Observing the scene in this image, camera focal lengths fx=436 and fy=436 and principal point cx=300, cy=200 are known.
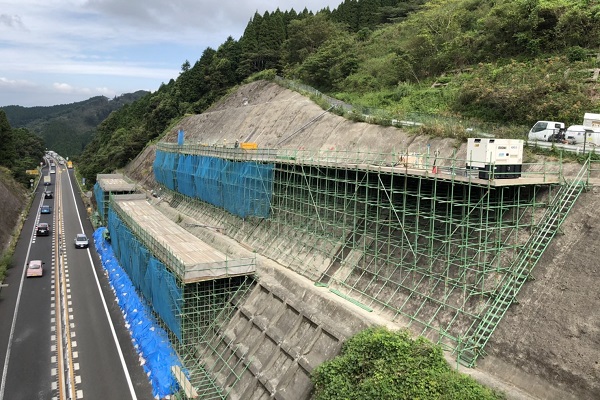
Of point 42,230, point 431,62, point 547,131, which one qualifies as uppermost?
point 431,62

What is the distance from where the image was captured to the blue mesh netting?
2578cm

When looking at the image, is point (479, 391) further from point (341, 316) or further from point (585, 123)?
point (585, 123)

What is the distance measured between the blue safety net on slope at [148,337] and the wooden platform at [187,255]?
353 cm

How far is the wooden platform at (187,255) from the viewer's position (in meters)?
18.4

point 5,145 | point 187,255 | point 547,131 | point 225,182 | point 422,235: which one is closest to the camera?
point 422,235

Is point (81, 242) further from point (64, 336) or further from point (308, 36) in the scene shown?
point (308, 36)

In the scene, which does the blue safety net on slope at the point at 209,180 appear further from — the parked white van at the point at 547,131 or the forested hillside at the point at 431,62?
the parked white van at the point at 547,131

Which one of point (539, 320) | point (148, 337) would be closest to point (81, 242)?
point (148, 337)

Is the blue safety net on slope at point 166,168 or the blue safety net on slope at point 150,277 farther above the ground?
the blue safety net on slope at point 166,168

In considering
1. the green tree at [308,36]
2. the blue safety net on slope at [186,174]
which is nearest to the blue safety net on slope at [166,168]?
the blue safety net on slope at [186,174]

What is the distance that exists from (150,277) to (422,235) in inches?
574

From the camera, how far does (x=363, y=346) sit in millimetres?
12828

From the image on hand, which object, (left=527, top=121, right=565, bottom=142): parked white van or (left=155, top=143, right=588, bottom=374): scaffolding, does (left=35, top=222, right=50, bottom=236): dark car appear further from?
(left=527, top=121, right=565, bottom=142): parked white van

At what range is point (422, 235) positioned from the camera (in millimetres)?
15320
